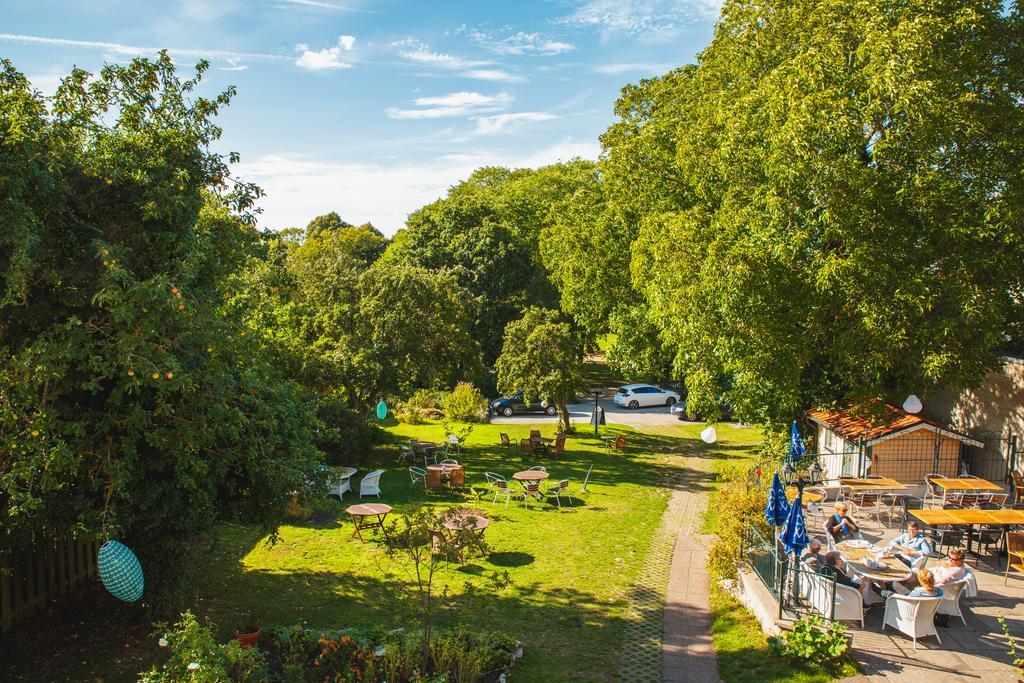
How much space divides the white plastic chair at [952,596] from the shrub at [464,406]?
913 inches

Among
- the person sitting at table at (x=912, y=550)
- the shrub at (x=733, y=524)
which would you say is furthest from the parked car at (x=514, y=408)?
the person sitting at table at (x=912, y=550)

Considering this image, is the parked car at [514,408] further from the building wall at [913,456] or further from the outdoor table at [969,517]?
the outdoor table at [969,517]

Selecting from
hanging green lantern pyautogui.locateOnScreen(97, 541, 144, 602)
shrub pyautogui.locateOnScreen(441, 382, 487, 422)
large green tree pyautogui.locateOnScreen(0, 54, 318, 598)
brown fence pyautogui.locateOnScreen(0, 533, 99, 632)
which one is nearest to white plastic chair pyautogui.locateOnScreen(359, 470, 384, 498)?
brown fence pyautogui.locateOnScreen(0, 533, 99, 632)

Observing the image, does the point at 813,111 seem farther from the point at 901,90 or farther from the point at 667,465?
the point at 667,465

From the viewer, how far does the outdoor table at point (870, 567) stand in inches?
442

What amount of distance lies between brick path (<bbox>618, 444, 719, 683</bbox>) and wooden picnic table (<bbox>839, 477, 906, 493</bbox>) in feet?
12.0

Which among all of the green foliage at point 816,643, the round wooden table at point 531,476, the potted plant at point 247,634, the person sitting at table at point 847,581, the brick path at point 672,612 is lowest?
the brick path at point 672,612

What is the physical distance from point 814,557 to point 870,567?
88cm

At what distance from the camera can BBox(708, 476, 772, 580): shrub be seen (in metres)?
13.0

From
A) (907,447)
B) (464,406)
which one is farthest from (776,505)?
(464,406)

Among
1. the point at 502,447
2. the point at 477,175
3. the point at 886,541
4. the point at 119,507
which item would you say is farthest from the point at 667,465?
the point at 477,175

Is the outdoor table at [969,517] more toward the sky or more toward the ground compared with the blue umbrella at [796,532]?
more toward the ground

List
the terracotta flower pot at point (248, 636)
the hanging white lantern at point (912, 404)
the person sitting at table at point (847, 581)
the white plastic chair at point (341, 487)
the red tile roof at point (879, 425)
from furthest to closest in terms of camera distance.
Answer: the white plastic chair at point (341, 487), the red tile roof at point (879, 425), the hanging white lantern at point (912, 404), the person sitting at table at point (847, 581), the terracotta flower pot at point (248, 636)

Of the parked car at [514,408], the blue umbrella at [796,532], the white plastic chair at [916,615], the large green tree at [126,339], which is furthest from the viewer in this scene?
the parked car at [514,408]
